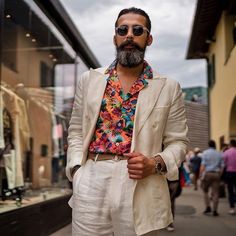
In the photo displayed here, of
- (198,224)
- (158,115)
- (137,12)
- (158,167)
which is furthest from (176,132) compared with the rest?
(198,224)

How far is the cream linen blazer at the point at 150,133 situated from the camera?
7.12ft

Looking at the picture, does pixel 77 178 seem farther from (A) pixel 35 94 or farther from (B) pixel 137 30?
(A) pixel 35 94

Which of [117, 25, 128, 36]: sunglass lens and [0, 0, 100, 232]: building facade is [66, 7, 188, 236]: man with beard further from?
[0, 0, 100, 232]: building facade

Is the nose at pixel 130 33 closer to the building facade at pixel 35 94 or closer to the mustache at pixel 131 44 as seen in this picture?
the mustache at pixel 131 44

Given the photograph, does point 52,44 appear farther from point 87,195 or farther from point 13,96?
point 87,195

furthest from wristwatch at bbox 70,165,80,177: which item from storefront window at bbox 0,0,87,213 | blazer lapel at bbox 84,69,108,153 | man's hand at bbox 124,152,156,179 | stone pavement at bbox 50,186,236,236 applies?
stone pavement at bbox 50,186,236,236

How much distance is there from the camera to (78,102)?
2.49m

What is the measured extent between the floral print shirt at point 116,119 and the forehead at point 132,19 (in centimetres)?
29

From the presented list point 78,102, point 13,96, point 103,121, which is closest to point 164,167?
point 103,121

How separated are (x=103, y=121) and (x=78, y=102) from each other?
0.83 ft

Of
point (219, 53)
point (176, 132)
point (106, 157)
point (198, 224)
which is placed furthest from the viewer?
point (219, 53)

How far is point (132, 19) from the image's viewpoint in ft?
7.88

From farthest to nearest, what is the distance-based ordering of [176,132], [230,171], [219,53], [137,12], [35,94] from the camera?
[219,53] → [230,171] → [35,94] → [137,12] → [176,132]

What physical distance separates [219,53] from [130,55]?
15372mm
